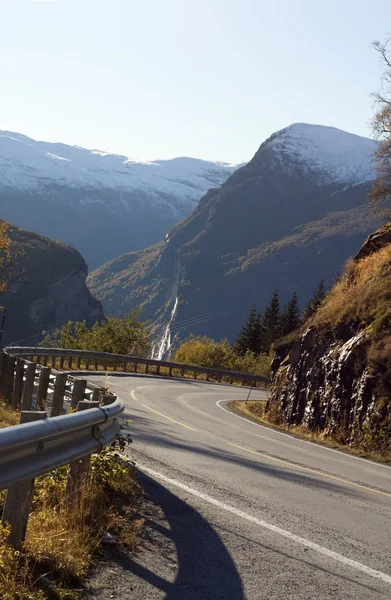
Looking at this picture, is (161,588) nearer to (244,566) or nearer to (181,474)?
(244,566)

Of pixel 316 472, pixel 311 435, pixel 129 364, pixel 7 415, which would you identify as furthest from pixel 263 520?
pixel 129 364

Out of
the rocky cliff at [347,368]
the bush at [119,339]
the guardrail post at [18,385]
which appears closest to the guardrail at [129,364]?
the bush at [119,339]

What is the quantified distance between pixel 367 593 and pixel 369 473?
6.62 meters

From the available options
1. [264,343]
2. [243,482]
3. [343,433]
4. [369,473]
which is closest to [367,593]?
[243,482]

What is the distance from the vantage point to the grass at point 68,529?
3764mm

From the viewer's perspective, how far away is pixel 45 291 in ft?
554

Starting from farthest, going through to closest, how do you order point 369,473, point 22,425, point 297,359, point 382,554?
1. point 297,359
2. point 369,473
3. point 382,554
4. point 22,425

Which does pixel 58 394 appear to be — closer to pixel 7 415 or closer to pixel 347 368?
pixel 7 415

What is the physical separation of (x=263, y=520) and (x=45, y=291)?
167m

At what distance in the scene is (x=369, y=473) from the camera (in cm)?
1083

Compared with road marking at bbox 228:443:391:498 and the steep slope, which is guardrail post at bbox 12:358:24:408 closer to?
road marking at bbox 228:443:391:498

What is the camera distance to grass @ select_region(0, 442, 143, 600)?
12.3 feet

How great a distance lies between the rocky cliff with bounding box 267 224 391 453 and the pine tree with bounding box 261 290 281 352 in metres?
48.4

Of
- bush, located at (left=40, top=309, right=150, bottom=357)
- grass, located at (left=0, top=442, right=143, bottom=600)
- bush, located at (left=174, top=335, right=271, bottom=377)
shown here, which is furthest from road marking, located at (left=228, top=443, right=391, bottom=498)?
bush, located at (left=174, top=335, right=271, bottom=377)
